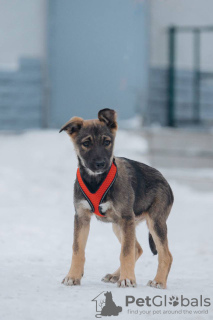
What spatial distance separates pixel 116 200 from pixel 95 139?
1.43 ft

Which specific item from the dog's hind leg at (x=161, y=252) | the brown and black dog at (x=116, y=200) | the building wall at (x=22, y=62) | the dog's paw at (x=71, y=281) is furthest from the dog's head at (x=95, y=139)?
the building wall at (x=22, y=62)

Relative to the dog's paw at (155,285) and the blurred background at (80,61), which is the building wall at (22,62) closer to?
the blurred background at (80,61)

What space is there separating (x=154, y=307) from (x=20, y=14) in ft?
25.6

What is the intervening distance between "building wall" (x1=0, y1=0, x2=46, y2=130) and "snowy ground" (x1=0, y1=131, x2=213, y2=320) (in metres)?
0.62

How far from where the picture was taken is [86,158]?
3807mm

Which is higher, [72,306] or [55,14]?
[55,14]

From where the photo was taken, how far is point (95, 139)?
3.82 metres

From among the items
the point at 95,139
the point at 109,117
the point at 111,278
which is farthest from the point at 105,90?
the point at 95,139

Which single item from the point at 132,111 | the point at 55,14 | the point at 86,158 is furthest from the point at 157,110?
the point at 86,158

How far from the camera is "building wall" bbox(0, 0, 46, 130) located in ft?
34.0

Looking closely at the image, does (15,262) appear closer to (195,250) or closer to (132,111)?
(195,250)

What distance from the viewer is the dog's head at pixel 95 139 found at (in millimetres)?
3766

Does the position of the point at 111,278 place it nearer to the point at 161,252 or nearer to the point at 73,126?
the point at 161,252

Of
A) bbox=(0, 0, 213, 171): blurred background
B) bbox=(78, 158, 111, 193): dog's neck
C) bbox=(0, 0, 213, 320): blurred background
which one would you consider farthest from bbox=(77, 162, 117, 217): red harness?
bbox=(0, 0, 213, 171): blurred background
